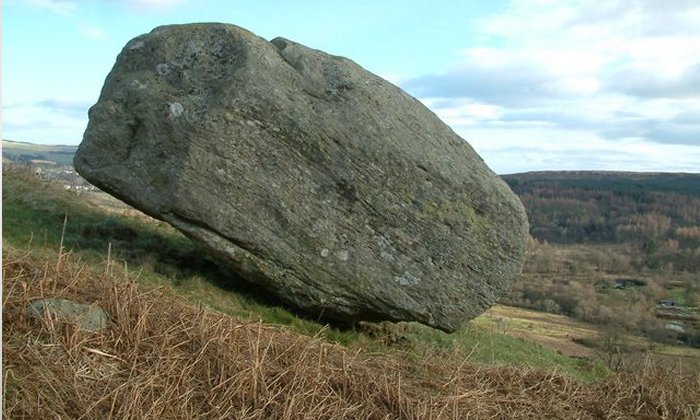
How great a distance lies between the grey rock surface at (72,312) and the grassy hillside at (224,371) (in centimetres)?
11

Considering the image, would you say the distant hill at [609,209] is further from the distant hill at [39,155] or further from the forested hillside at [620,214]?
the distant hill at [39,155]

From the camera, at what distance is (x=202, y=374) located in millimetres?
7098

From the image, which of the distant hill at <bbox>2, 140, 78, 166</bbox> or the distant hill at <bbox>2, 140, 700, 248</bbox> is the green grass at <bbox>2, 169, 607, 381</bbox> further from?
the distant hill at <bbox>2, 140, 700, 248</bbox>

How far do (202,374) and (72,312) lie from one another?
1479 mm

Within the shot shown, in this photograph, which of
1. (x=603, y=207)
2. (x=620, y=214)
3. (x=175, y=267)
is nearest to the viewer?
(x=175, y=267)

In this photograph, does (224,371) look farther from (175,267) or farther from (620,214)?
(620,214)

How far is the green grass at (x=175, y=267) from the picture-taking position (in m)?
11.5

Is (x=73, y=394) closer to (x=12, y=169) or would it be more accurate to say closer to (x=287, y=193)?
(x=287, y=193)

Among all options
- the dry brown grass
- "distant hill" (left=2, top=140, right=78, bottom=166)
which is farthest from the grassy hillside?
"distant hill" (left=2, top=140, right=78, bottom=166)

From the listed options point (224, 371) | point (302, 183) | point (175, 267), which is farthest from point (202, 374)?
point (175, 267)

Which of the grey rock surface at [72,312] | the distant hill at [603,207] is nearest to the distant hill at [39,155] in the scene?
the distant hill at [603,207]

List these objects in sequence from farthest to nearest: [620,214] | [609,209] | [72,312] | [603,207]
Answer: [603,207], [609,209], [620,214], [72,312]

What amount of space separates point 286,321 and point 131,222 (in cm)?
560

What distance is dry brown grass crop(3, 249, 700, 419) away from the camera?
20.9 ft
